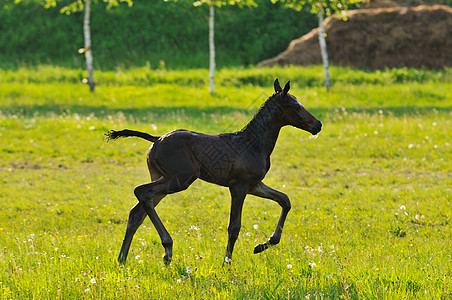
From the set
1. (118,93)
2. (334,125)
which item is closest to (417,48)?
(334,125)

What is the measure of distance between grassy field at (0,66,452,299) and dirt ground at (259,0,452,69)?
1.86 metres

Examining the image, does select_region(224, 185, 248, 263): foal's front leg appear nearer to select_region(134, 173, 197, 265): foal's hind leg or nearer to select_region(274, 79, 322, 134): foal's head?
select_region(134, 173, 197, 265): foal's hind leg

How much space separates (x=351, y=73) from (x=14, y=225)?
64.1 ft

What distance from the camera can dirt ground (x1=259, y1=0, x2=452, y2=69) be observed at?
27812 mm

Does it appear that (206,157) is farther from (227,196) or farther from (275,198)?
(227,196)

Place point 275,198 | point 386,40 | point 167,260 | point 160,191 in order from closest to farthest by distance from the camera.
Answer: point 160,191, point 167,260, point 275,198, point 386,40

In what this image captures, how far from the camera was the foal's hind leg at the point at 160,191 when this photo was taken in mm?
6164

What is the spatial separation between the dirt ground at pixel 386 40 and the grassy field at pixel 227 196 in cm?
186

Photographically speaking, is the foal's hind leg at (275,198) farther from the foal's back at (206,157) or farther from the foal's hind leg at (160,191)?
the foal's hind leg at (160,191)

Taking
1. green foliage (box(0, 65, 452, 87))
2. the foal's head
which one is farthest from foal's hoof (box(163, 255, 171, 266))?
green foliage (box(0, 65, 452, 87))

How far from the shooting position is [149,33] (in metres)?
31.5

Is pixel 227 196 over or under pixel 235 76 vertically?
under

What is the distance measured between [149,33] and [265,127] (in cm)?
2606

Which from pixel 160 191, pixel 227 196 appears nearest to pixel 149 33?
pixel 227 196
